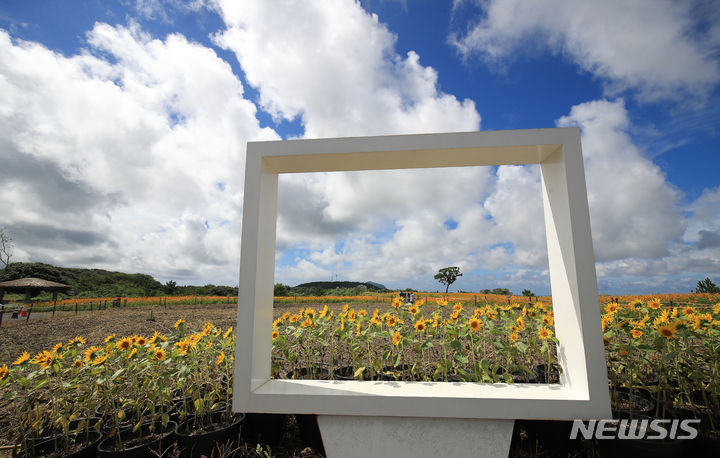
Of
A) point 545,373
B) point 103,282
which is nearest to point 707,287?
point 545,373

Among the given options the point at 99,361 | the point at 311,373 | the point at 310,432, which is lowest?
the point at 310,432

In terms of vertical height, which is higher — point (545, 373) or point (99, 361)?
point (99, 361)

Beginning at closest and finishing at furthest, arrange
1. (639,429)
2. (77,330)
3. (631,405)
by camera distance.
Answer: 1. (639,429)
2. (631,405)
3. (77,330)

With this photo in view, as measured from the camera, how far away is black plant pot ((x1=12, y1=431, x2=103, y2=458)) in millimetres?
1906

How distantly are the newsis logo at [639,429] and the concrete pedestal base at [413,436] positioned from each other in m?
0.45

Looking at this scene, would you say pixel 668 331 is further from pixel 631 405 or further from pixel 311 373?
pixel 311 373

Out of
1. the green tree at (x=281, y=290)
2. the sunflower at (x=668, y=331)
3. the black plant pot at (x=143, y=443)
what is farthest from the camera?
the green tree at (x=281, y=290)

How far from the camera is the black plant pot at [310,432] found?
7.22ft

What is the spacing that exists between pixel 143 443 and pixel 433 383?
177cm

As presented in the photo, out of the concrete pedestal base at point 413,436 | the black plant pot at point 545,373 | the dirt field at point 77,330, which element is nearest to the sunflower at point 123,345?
the concrete pedestal base at point 413,436

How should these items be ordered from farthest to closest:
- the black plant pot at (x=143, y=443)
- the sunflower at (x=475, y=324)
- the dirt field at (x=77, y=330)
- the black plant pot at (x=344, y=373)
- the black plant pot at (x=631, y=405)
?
the dirt field at (x=77, y=330) < the black plant pot at (x=344, y=373) < the sunflower at (x=475, y=324) < the black plant pot at (x=631, y=405) < the black plant pot at (x=143, y=443)

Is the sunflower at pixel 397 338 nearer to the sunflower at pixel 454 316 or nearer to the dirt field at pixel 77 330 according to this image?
the sunflower at pixel 454 316

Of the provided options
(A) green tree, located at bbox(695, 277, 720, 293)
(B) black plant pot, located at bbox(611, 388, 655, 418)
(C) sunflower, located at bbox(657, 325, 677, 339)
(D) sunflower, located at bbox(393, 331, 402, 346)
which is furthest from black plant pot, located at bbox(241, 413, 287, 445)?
(A) green tree, located at bbox(695, 277, 720, 293)

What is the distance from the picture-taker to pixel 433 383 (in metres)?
2.21
